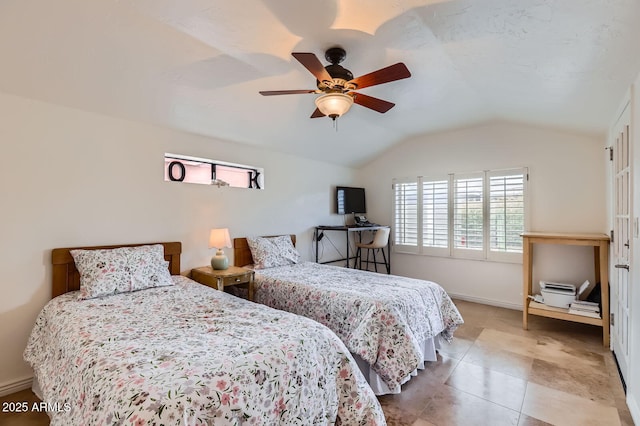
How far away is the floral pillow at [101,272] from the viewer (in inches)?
92.3

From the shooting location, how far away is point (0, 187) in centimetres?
223

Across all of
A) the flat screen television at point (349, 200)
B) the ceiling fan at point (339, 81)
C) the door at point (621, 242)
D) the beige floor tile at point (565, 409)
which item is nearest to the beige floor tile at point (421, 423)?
the beige floor tile at point (565, 409)

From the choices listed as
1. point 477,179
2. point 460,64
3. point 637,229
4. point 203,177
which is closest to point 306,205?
point 203,177

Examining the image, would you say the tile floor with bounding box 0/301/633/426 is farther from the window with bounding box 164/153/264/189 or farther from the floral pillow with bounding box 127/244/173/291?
the window with bounding box 164/153/264/189

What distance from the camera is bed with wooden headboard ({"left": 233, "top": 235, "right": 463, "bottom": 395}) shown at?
7.28 feet

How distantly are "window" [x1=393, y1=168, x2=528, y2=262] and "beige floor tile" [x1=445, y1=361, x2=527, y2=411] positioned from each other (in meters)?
2.02

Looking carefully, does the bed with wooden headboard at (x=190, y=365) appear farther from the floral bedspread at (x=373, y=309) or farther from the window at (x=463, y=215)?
the window at (x=463, y=215)

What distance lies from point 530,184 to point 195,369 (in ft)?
13.9

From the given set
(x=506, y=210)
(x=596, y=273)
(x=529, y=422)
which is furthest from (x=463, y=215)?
(x=529, y=422)

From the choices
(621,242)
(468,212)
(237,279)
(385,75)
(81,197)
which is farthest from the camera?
(468,212)

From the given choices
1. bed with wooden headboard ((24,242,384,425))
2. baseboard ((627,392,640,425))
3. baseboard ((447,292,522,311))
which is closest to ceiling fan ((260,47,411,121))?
bed with wooden headboard ((24,242,384,425))

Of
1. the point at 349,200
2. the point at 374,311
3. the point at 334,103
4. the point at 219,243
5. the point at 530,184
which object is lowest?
the point at 374,311

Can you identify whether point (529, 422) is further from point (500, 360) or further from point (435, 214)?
point (435, 214)

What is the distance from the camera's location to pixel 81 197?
2604 millimetres
